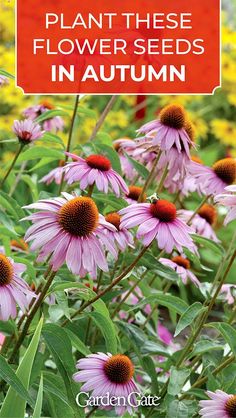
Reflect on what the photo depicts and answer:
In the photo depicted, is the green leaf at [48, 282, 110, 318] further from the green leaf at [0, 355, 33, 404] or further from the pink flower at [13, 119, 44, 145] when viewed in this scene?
the pink flower at [13, 119, 44, 145]

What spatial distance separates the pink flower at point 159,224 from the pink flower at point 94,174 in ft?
0.23

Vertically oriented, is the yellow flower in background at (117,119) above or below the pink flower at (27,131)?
above

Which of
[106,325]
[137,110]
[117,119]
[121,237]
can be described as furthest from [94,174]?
[117,119]

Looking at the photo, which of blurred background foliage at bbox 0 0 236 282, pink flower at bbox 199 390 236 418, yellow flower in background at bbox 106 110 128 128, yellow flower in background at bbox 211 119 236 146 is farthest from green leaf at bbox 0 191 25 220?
yellow flower in background at bbox 211 119 236 146

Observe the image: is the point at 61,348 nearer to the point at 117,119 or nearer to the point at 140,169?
the point at 140,169

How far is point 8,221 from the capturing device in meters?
1.13

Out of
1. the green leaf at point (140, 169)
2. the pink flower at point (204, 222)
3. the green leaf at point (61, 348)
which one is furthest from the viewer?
the pink flower at point (204, 222)

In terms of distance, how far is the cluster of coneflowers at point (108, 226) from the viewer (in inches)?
36.8

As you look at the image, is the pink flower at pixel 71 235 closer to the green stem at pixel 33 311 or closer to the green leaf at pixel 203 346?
the green stem at pixel 33 311

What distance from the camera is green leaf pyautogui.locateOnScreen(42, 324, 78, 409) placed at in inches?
39.5

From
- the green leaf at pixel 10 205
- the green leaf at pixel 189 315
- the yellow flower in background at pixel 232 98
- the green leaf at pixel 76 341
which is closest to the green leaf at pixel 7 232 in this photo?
the green leaf at pixel 10 205

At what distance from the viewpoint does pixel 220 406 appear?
0.99m

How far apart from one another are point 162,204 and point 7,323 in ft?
0.88

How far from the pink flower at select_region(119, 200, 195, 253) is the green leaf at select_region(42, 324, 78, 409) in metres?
0.16
